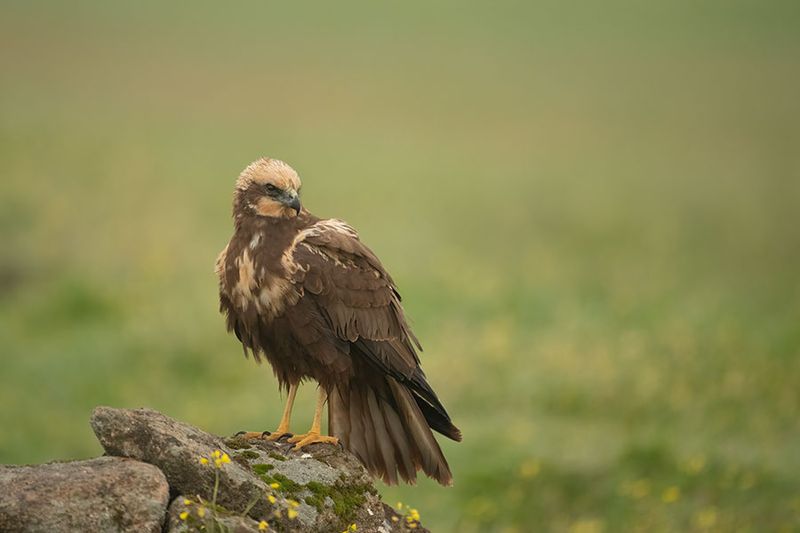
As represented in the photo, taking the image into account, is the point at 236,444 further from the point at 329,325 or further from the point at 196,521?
the point at 196,521

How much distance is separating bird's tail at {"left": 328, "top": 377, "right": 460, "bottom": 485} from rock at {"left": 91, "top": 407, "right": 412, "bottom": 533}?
2.29 ft

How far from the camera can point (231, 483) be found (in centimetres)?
568

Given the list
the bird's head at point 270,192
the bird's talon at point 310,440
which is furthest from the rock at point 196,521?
the bird's head at point 270,192

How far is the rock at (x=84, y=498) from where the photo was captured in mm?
5203

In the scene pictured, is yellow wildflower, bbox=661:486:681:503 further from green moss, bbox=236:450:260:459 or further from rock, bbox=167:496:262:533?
rock, bbox=167:496:262:533

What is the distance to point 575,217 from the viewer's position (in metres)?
21.8

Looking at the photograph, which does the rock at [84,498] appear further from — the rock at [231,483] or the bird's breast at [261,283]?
the bird's breast at [261,283]

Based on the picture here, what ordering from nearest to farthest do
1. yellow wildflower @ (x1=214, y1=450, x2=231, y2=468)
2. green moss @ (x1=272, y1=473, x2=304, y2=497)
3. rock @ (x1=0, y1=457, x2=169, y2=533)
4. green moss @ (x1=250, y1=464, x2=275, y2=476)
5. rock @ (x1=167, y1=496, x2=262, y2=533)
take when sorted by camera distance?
rock @ (x1=0, y1=457, x2=169, y2=533) → rock @ (x1=167, y1=496, x2=262, y2=533) → yellow wildflower @ (x1=214, y1=450, x2=231, y2=468) → green moss @ (x1=272, y1=473, x2=304, y2=497) → green moss @ (x1=250, y1=464, x2=275, y2=476)

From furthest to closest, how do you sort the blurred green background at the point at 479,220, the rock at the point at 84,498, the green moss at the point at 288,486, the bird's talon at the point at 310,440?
Answer: the blurred green background at the point at 479,220 → the bird's talon at the point at 310,440 → the green moss at the point at 288,486 → the rock at the point at 84,498

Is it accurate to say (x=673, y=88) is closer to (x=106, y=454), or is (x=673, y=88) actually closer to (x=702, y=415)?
(x=702, y=415)

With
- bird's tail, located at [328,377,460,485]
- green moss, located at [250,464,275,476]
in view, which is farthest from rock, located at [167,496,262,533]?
bird's tail, located at [328,377,460,485]

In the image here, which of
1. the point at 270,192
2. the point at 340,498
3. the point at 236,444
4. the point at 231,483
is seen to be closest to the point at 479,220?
the point at 270,192

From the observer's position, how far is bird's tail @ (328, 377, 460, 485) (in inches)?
278

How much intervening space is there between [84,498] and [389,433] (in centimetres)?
Answer: 226
